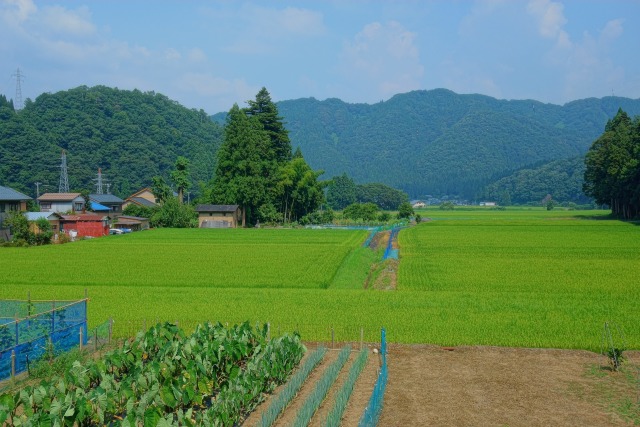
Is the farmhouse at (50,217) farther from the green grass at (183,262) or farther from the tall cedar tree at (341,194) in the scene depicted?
the tall cedar tree at (341,194)

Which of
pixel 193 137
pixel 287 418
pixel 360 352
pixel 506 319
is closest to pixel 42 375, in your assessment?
pixel 287 418

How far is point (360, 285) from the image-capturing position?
3444 cm

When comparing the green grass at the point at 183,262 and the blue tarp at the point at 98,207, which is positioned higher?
the blue tarp at the point at 98,207

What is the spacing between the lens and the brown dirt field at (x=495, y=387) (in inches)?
552

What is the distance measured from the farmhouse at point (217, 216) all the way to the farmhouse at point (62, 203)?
1420cm

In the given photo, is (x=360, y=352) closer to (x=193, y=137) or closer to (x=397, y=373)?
(x=397, y=373)

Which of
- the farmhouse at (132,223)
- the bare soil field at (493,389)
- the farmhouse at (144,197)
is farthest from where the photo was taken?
the farmhouse at (144,197)

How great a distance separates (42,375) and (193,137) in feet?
502

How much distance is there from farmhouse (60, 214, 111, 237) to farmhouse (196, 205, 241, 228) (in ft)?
49.5

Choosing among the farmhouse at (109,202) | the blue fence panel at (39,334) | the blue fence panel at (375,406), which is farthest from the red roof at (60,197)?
the blue fence panel at (375,406)

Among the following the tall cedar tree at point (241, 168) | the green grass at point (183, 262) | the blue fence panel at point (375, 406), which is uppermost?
the tall cedar tree at point (241, 168)

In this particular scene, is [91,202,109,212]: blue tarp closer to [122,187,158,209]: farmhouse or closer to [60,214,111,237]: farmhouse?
[60,214,111,237]: farmhouse

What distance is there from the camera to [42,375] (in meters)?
16.6

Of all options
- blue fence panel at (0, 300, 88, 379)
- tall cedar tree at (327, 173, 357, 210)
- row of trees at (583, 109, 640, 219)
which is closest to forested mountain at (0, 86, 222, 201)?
tall cedar tree at (327, 173, 357, 210)
